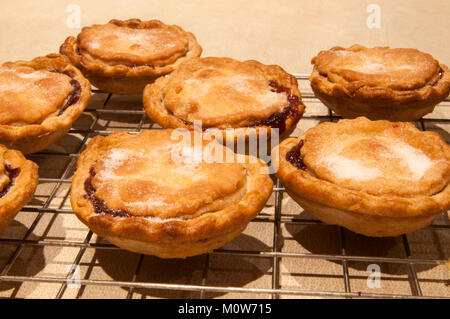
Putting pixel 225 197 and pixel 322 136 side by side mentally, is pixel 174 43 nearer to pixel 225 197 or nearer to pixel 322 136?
pixel 322 136

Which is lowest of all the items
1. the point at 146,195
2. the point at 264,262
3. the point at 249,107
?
the point at 264,262

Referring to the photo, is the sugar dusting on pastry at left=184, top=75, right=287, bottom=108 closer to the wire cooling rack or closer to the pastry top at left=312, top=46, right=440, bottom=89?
the pastry top at left=312, top=46, right=440, bottom=89

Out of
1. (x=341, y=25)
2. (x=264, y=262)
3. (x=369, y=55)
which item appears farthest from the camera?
(x=341, y=25)

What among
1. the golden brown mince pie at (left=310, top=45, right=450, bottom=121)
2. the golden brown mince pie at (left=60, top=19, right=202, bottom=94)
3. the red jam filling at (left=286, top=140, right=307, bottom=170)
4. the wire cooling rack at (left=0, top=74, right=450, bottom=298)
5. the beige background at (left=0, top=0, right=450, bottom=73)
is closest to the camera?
the wire cooling rack at (left=0, top=74, right=450, bottom=298)

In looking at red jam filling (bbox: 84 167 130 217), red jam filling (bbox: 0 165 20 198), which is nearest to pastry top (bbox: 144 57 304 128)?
red jam filling (bbox: 84 167 130 217)

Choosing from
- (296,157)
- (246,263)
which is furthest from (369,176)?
(246,263)

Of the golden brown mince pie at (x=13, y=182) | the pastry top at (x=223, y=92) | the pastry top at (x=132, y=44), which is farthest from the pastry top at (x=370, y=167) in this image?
the pastry top at (x=132, y=44)

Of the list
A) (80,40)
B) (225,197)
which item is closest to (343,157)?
(225,197)

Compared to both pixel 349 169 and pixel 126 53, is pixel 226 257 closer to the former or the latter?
pixel 349 169
